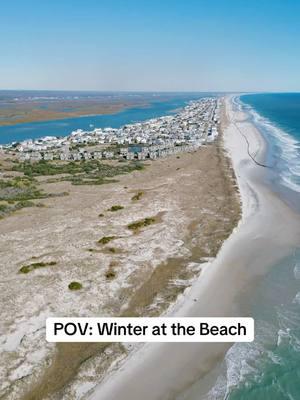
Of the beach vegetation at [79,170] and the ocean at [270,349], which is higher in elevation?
the beach vegetation at [79,170]

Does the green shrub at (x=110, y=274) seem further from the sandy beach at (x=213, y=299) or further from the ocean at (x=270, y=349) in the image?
the ocean at (x=270, y=349)

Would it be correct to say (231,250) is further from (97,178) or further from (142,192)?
(97,178)

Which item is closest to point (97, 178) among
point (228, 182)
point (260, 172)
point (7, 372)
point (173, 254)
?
point (228, 182)

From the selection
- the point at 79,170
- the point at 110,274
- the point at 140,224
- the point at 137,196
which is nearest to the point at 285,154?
the point at 79,170

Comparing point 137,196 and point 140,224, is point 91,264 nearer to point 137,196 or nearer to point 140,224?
point 140,224

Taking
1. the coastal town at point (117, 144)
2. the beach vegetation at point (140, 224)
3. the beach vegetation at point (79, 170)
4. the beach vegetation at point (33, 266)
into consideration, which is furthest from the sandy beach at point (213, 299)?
the coastal town at point (117, 144)

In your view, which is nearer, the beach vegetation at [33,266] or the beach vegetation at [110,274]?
the beach vegetation at [110,274]
